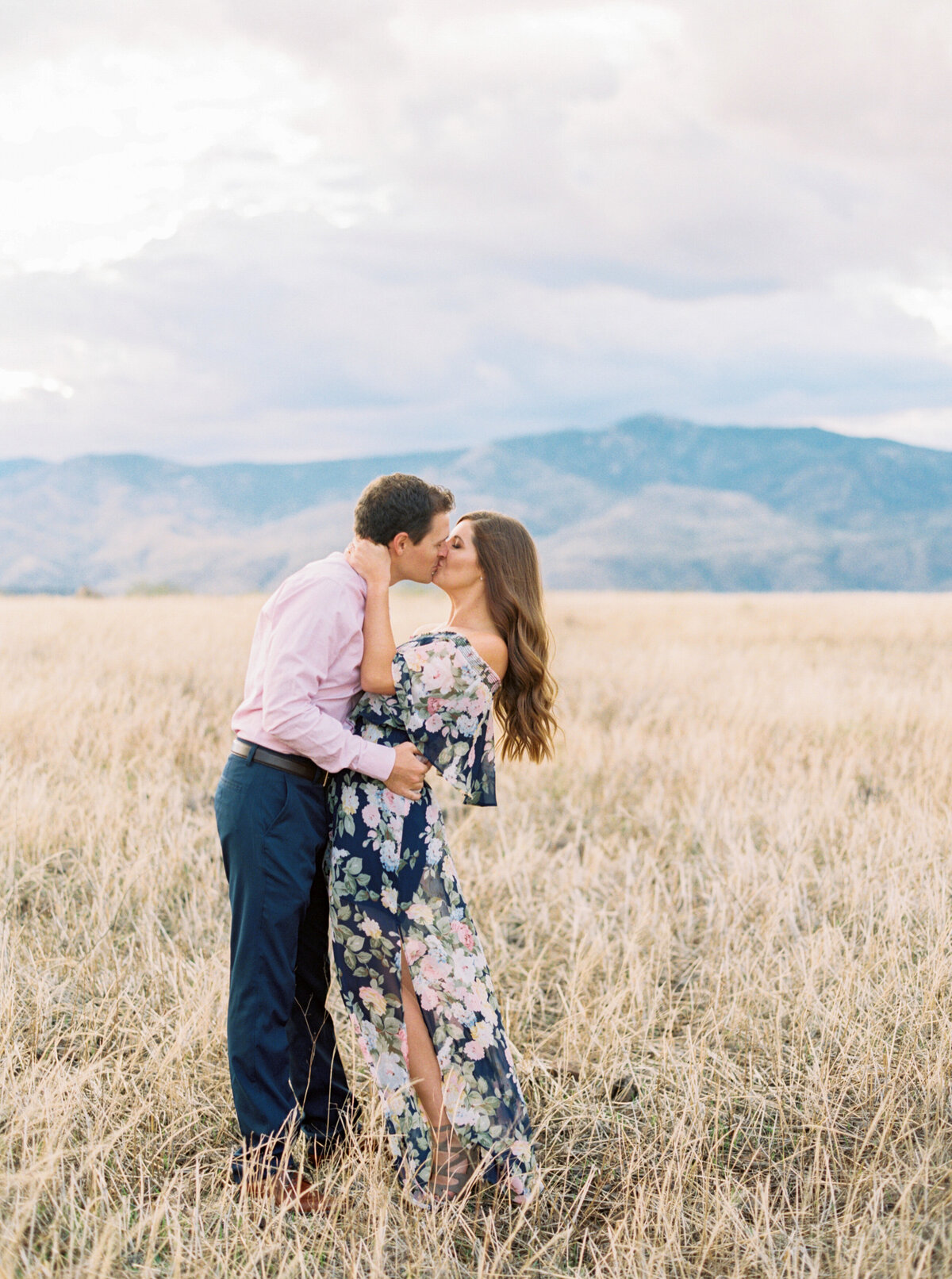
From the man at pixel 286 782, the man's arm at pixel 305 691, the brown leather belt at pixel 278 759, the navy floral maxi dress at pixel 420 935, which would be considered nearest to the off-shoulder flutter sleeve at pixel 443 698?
the navy floral maxi dress at pixel 420 935

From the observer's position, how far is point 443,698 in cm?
320

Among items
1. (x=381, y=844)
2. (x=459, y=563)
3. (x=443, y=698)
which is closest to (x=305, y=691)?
(x=443, y=698)

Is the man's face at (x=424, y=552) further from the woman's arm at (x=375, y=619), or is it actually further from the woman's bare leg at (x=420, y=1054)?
the woman's bare leg at (x=420, y=1054)

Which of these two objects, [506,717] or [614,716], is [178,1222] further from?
[614,716]

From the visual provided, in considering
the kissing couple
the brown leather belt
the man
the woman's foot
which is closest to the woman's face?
the kissing couple

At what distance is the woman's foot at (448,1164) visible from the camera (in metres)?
3.17

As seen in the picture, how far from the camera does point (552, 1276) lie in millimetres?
2877

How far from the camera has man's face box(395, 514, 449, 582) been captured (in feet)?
10.4

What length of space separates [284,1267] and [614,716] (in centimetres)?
766

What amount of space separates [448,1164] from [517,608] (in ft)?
6.33

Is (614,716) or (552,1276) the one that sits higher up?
(614,716)

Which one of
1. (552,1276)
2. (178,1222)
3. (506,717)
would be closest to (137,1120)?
(178,1222)

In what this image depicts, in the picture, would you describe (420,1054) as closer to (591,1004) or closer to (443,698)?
(443,698)

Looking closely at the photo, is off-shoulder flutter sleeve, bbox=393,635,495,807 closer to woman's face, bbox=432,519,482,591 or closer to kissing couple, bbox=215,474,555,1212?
kissing couple, bbox=215,474,555,1212
